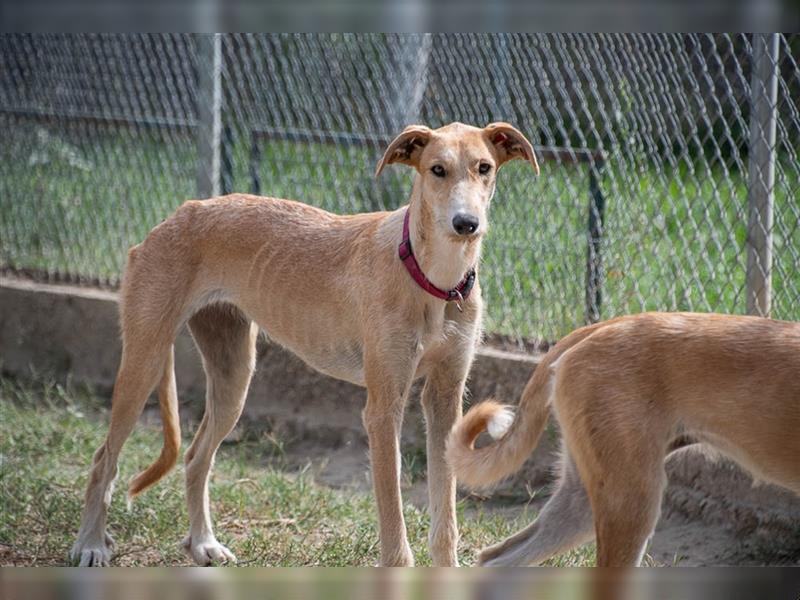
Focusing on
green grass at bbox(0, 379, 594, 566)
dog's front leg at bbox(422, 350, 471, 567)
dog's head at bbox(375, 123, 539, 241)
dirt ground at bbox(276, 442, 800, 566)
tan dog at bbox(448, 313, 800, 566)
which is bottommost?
green grass at bbox(0, 379, 594, 566)

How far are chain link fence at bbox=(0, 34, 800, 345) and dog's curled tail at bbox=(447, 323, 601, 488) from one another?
4.80ft

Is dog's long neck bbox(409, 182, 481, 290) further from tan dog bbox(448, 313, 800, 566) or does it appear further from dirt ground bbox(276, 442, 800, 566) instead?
dirt ground bbox(276, 442, 800, 566)

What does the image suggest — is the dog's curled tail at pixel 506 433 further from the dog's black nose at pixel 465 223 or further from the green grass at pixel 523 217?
the green grass at pixel 523 217

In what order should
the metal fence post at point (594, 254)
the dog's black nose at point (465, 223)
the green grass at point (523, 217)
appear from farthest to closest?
the metal fence post at point (594, 254)
the green grass at point (523, 217)
the dog's black nose at point (465, 223)

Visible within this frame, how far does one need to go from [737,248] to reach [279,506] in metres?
2.27

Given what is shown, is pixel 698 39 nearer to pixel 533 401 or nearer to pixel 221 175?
pixel 533 401

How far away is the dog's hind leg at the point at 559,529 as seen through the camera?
3381 mm

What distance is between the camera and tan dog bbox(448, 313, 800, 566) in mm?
3008

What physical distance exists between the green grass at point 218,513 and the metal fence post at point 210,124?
1.55 meters

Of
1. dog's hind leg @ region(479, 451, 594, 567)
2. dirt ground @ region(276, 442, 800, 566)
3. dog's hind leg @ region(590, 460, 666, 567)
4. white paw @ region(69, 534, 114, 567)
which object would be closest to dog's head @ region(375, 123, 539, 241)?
dog's hind leg @ region(479, 451, 594, 567)

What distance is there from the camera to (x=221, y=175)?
6.54 m

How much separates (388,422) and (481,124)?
228 centimetres

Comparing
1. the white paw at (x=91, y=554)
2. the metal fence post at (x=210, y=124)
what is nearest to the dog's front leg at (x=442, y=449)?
the white paw at (x=91, y=554)

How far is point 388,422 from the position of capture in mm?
3828
